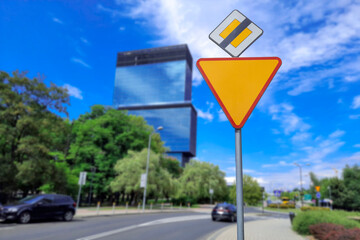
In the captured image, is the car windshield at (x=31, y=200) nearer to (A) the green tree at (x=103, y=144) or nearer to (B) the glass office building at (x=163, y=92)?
(A) the green tree at (x=103, y=144)

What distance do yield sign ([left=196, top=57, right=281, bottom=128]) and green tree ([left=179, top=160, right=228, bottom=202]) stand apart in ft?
166

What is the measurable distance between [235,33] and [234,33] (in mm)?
11

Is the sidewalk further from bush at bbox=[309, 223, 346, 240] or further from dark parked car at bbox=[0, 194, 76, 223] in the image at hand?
dark parked car at bbox=[0, 194, 76, 223]

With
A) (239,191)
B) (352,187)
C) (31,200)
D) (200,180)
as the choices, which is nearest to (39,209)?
(31,200)

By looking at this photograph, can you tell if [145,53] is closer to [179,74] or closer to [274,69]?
[179,74]

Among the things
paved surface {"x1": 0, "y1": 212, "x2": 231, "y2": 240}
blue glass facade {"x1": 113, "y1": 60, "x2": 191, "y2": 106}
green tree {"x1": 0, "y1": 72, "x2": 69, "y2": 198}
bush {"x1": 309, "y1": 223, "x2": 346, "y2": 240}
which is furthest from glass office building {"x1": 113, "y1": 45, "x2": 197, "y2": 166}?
bush {"x1": 309, "y1": 223, "x2": 346, "y2": 240}

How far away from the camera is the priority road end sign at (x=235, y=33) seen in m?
2.68

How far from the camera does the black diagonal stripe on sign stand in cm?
271

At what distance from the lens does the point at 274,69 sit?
2549 mm

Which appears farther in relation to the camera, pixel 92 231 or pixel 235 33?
pixel 92 231

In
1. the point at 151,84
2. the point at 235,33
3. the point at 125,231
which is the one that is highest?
the point at 151,84

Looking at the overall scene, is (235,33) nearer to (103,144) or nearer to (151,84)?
(103,144)

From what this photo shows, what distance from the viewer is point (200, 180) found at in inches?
2172

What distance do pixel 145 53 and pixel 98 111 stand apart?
102044 millimetres
